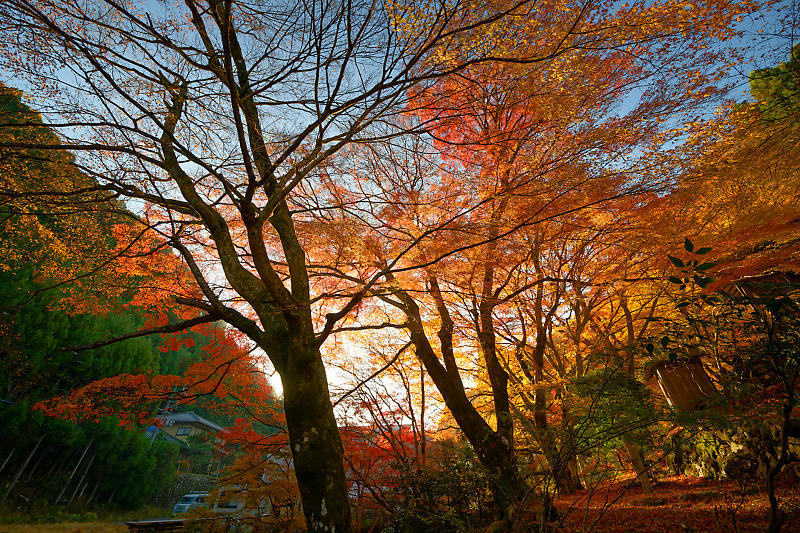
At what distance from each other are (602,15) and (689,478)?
13342mm

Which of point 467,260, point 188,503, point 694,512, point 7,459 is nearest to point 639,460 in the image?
point 694,512

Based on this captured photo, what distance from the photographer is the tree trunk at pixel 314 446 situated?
2807 millimetres

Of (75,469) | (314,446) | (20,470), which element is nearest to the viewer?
(314,446)

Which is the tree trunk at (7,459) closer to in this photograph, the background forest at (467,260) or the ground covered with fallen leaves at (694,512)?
the background forest at (467,260)

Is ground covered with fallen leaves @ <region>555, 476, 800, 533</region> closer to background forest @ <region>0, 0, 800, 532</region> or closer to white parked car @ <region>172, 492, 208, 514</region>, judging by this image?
background forest @ <region>0, 0, 800, 532</region>

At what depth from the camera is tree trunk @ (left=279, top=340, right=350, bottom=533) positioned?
9.21 feet

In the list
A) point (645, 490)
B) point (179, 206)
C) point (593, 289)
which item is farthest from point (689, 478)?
point (179, 206)

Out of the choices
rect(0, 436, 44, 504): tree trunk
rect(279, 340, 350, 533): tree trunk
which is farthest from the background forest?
rect(0, 436, 44, 504): tree trunk

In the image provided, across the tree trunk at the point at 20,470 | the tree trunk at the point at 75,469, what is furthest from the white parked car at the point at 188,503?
the tree trunk at the point at 20,470

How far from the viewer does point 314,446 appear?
294 centimetres

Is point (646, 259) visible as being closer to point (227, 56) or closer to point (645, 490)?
point (645, 490)

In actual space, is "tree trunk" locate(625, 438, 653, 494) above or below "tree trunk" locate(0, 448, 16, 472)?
below

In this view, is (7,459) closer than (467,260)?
No

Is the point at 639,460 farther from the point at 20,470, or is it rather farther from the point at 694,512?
the point at 20,470
